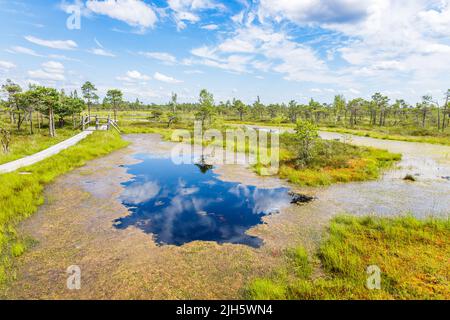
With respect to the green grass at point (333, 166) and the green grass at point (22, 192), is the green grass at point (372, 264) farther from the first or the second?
the green grass at point (22, 192)

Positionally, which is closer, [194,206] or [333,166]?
[194,206]

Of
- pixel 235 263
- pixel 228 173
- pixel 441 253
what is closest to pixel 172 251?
pixel 235 263

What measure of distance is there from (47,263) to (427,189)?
16897 mm

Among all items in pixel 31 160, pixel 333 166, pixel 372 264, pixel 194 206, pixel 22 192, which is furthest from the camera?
pixel 333 166

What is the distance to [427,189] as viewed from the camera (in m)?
13.0

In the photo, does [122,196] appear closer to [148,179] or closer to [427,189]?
[148,179]

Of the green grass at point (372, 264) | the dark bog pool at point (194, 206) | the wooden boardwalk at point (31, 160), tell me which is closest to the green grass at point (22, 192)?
the wooden boardwalk at point (31, 160)

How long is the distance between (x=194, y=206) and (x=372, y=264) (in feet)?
21.9

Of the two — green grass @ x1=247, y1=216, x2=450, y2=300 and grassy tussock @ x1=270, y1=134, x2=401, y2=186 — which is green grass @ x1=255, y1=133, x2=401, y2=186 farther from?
green grass @ x1=247, y1=216, x2=450, y2=300

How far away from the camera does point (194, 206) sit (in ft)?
34.2

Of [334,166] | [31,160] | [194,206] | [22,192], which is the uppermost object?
[31,160]

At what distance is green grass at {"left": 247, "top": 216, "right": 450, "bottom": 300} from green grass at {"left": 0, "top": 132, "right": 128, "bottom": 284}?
643 centimetres

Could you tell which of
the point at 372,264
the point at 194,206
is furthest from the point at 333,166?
the point at 372,264

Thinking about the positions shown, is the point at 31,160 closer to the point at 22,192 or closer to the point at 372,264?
the point at 22,192
